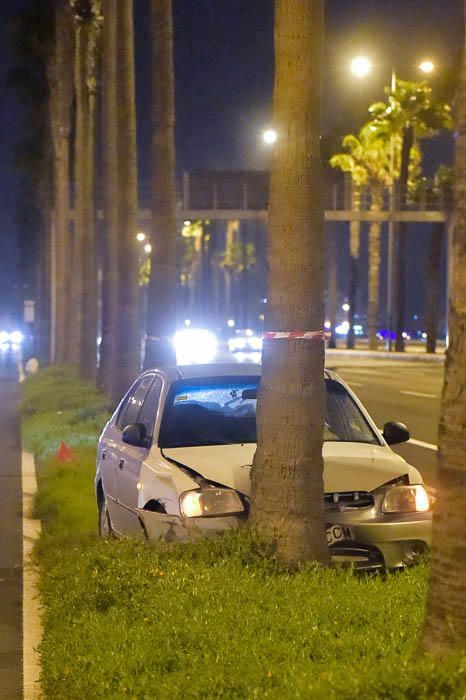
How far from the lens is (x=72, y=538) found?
1019cm

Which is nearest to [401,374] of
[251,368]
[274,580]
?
[251,368]

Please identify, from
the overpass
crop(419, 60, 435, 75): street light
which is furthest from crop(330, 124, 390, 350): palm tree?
crop(419, 60, 435, 75): street light

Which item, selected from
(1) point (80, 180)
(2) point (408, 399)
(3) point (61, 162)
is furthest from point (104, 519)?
(3) point (61, 162)

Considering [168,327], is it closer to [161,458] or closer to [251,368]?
[251,368]

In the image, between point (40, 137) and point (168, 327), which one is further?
point (40, 137)

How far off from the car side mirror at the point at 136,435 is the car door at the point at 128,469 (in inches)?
2.6

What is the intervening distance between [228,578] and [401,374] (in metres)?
34.1

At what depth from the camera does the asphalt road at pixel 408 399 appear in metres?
17.9

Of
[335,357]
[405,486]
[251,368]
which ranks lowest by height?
[335,357]

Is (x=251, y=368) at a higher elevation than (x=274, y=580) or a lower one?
higher

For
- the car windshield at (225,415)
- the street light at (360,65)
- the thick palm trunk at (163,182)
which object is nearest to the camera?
the car windshield at (225,415)

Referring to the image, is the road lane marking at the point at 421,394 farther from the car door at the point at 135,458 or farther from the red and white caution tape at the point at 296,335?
the red and white caution tape at the point at 296,335

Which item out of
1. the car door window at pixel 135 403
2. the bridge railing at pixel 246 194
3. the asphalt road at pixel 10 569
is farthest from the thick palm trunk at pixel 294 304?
the bridge railing at pixel 246 194

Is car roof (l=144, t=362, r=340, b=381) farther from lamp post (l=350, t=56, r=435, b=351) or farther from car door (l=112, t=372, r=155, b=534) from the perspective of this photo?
lamp post (l=350, t=56, r=435, b=351)
